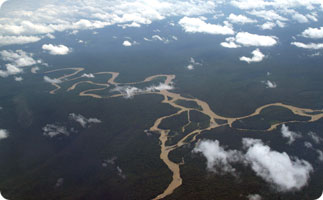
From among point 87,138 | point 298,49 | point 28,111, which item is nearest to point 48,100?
point 28,111

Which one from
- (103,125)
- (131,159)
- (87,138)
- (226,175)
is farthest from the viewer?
(103,125)

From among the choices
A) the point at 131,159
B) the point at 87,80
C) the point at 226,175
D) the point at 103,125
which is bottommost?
the point at 87,80

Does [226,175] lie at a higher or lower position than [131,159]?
higher

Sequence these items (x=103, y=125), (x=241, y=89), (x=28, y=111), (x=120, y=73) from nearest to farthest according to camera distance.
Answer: (x=103, y=125)
(x=28, y=111)
(x=241, y=89)
(x=120, y=73)

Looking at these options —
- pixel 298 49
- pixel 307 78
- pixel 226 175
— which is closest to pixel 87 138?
pixel 226 175

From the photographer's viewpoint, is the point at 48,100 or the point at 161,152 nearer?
the point at 161,152

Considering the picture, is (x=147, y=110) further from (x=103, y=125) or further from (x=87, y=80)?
(x=87, y=80)

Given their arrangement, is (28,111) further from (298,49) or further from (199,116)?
(298,49)

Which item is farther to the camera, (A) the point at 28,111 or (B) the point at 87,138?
(A) the point at 28,111

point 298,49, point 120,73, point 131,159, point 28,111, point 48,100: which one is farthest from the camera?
point 298,49
